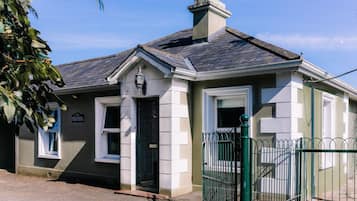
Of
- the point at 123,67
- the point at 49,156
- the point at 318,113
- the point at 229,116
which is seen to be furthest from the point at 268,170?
the point at 49,156

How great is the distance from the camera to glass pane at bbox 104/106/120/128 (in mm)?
10703

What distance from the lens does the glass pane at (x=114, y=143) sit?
34.9ft

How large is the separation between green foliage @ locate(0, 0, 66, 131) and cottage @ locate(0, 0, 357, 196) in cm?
606

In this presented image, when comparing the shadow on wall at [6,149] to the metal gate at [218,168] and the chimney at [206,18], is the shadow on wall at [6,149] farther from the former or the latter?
the metal gate at [218,168]

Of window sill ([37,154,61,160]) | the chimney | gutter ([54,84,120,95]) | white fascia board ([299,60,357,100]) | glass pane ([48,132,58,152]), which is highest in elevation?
the chimney

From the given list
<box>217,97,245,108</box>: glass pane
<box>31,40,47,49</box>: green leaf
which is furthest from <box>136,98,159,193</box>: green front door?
<box>31,40,47,49</box>: green leaf

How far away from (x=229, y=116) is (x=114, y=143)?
3.98 meters

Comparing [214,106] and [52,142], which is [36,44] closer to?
[214,106]

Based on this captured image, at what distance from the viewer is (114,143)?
35.3ft

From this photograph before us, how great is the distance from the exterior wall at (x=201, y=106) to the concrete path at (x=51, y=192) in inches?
33.1

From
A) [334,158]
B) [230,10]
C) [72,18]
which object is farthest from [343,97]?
[72,18]

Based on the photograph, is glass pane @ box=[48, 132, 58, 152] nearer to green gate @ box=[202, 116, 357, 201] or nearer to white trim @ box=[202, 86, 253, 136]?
white trim @ box=[202, 86, 253, 136]

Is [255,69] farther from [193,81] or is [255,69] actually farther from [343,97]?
[343,97]

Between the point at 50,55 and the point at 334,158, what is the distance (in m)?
9.93
